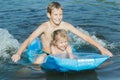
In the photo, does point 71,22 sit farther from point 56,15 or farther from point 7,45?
point 56,15

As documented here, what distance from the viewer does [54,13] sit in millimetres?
6566

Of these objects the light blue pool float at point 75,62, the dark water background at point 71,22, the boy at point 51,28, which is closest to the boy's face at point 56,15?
the boy at point 51,28

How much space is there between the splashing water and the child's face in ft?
5.53

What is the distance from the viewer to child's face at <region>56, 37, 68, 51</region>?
6.19 metres

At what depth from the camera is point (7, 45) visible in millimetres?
8461

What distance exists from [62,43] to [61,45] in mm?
40

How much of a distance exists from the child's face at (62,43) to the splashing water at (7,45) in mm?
1686

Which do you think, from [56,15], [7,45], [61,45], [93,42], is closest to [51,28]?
[56,15]

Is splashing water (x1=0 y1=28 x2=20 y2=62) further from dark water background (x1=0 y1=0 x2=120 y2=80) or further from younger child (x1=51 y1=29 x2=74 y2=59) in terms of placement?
younger child (x1=51 y1=29 x2=74 y2=59)

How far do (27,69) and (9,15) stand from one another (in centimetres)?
471

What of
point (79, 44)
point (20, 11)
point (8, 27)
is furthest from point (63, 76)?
point (20, 11)

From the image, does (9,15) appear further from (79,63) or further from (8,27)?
(79,63)

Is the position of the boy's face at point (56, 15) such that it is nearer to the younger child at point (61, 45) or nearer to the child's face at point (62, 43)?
the younger child at point (61, 45)

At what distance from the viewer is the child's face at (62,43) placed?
6191 millimetres
